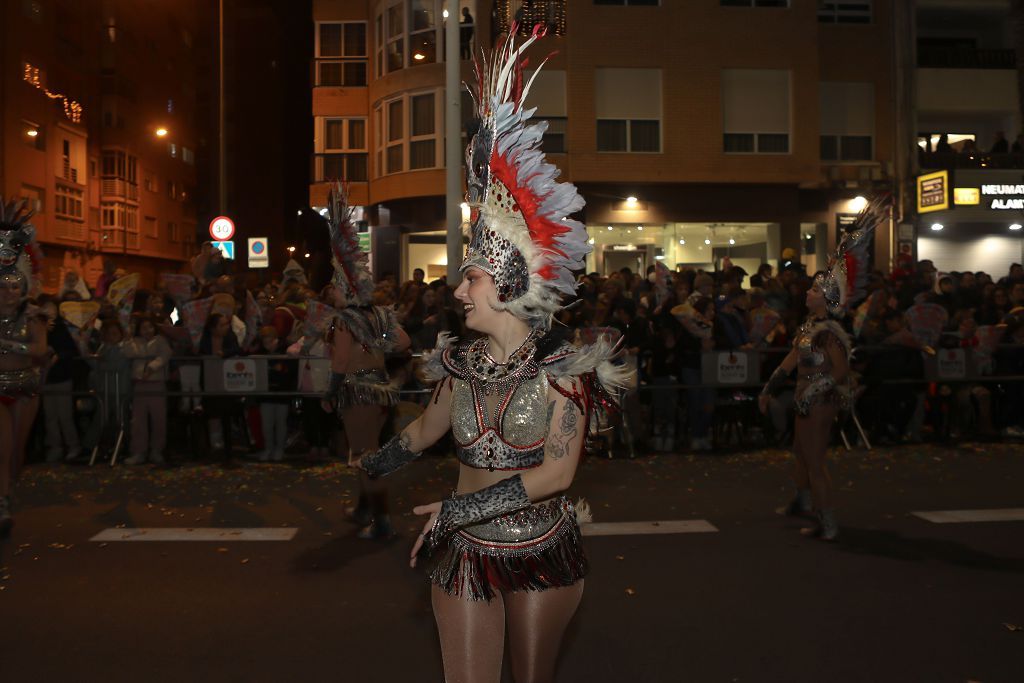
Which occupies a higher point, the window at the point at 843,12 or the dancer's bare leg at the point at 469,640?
the window at the point at 843,12

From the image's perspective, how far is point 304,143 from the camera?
6372 cm

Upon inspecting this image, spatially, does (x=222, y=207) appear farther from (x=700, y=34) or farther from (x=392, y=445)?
(x=392, y=445)

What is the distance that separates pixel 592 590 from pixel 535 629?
10.0 ft

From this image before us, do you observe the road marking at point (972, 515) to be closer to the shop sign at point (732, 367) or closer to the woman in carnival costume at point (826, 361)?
the woman in carnival costume at point (826, 361)

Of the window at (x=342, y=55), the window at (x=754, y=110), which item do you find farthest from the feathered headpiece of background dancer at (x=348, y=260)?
the window at (x=342, y=55)

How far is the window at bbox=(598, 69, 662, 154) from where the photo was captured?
2423cm

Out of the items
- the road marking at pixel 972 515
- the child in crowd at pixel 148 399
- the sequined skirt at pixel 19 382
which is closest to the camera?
the sequined skirt at pixel 19 382

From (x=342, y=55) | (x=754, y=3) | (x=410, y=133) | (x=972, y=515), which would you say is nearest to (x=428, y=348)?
(x=972, y=515)

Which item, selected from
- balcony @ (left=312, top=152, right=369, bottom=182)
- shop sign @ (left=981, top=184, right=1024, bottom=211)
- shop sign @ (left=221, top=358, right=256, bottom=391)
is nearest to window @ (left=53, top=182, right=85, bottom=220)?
balcony @ (left=312, top=152, right=369, bottom=182)

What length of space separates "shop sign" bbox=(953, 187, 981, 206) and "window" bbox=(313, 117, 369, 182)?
15.5m

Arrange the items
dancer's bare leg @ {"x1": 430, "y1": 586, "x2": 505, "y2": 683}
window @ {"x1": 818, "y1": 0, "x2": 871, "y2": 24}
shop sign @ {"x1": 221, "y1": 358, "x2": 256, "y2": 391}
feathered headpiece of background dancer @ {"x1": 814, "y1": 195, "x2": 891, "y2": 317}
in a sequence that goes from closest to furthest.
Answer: dancer's bare leg @ {"x1": 430, "y1": 586, "x2": 505, "y2": 683}
feathered headpiece of background dancer @ {"x1": 814, "y1": 195, "x2": 891, "y2": 317}
shop sign @ {"x1": 221, "y1": 358, "x2": 256, "y2": 391}
window @ {"x1": 818, "y1": 0, "x2": 871, "y2": 24}

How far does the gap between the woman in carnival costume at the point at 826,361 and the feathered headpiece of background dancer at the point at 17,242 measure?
241 inches

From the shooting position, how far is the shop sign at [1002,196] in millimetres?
25141

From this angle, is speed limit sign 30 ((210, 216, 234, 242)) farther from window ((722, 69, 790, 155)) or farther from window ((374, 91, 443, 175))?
window ((722, 69, 790, 155))
